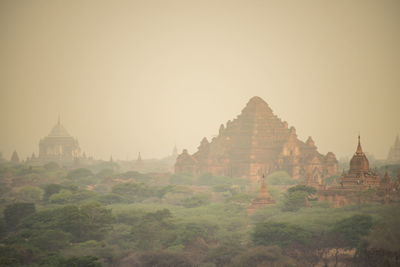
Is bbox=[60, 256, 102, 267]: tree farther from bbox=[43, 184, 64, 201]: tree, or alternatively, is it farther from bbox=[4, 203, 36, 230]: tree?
bbox=[43, 184, 64, 201]: tree

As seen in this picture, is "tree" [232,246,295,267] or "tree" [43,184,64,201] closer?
"tree" [232,246,295,267]

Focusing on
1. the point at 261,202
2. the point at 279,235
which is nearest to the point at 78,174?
the point at 261,202

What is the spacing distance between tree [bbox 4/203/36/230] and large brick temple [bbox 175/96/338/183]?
60.5 metres

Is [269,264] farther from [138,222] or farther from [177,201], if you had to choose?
[177,201]

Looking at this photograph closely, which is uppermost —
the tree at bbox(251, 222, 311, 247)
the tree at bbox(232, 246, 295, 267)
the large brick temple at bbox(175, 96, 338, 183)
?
the large brick temple at bbox(175, 96, 338, 183)

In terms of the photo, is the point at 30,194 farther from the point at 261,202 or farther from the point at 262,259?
the point at 262,259

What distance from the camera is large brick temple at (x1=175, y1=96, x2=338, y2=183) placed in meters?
144

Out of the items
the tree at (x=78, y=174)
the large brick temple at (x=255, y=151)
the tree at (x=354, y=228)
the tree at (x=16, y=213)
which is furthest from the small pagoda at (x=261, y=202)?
the tree at (x=78, y=174)

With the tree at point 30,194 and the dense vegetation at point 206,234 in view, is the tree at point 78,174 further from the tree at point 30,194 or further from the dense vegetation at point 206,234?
the dense vegetation at point 206,234

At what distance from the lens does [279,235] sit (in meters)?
74.1

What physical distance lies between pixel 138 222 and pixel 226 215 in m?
13.3

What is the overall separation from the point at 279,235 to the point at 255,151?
7470 cm

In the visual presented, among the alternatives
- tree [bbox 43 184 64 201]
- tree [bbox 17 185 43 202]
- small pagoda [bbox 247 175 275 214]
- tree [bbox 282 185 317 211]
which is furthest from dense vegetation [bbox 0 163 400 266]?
tree [bbox 17 185 43 202]

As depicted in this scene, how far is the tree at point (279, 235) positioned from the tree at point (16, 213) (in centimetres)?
2898
